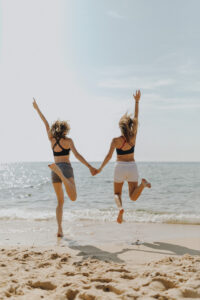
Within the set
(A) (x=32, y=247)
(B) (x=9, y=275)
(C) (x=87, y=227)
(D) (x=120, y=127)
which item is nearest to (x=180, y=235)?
(C) (x=87, y=227)

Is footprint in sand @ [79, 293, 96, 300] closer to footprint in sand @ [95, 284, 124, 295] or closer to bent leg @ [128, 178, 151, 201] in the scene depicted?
footprint in sand @ [95, 284, 124, 295]

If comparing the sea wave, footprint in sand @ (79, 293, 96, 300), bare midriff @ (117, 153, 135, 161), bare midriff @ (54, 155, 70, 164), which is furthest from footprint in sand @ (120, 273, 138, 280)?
the sea wave

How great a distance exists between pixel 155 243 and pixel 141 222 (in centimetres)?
292

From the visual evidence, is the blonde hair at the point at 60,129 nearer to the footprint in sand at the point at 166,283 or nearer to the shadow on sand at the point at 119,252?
the shadow on sand at the point at 119,252

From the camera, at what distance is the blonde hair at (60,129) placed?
19.9 feet

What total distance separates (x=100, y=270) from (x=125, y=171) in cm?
248

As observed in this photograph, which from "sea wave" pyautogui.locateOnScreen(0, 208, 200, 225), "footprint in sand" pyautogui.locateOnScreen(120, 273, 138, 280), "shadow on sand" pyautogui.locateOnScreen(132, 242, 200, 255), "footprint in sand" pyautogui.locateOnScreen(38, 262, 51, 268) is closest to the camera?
"footprint in sand" pyautogui.locateOnScreen(120, 273, 138, 280)

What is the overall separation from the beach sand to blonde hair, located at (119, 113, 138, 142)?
2.14 m

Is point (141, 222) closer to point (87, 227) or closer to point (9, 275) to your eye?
point (87, 227)

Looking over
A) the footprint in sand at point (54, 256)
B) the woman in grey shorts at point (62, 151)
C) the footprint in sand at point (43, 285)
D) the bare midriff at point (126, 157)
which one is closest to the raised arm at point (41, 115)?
the woman in grey shorts at point (62, 151)

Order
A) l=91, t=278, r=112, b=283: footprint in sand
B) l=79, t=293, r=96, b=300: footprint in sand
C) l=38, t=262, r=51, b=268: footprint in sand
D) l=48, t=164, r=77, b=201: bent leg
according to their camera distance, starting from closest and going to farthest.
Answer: l=79, t=293, r=96, b=300: footprint in sand → l=91, t=278, r=112, b=283: footprint in sand → l=38, t=262, r=51, b=268: footprint in sand → l=48, t=164, r=77, b=201: bent leg

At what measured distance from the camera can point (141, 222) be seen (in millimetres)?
8836

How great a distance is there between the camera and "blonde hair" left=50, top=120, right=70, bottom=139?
6066 millimetres

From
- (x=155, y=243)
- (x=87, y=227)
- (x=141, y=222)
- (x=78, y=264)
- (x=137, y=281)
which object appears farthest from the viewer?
(x=141, y=222)
